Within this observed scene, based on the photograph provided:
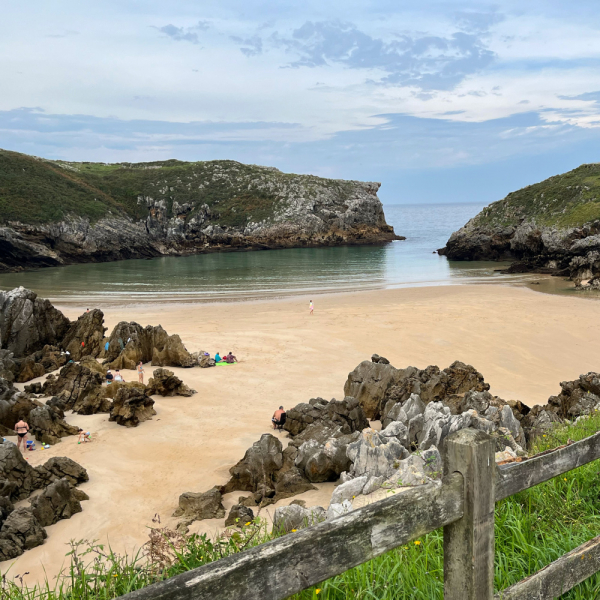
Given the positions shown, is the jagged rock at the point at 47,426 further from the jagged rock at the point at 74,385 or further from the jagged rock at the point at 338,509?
the jagged rock at the point at 338,509

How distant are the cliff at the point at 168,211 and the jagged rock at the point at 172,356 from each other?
63853mm

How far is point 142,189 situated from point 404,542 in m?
119

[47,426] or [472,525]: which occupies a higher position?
[472,525]

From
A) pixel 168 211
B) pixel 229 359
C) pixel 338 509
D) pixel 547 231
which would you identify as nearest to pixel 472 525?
pixel 338 509

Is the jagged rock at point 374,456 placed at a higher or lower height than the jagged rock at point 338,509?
lower

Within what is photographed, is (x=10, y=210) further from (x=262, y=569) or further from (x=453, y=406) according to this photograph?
(x=262, y=569)

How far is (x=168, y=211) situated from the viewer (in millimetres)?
107500

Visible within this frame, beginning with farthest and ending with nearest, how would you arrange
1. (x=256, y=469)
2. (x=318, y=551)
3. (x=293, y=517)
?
(x=256, y=469) < (x=293, y=517) < (x=318, y=551)

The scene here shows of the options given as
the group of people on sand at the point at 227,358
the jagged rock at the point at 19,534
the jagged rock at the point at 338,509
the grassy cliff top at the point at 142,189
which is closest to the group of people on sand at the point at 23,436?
the jagged rock at the point at 19,534

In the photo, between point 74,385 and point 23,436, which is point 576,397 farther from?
Answer: point 74,385

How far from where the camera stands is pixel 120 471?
10227mm

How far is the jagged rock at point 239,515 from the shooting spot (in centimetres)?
752

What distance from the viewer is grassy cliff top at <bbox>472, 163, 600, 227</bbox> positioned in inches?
2266

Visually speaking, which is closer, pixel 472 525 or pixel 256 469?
pixel 472 525
